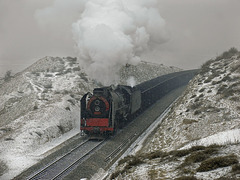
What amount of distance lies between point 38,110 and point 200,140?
665 inches

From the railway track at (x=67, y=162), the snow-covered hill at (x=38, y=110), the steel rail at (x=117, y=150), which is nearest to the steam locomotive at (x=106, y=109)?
the railway track at (x=67, y=162)

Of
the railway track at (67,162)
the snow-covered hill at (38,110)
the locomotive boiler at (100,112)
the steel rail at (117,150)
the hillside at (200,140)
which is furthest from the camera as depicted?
the locomotive boiler at (100,112)

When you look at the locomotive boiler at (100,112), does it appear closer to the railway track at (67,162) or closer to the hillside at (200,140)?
the railway track at (67,162)

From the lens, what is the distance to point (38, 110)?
2747 centimetres

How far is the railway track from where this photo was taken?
14.7 metres

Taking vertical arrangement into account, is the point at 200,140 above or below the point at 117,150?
above

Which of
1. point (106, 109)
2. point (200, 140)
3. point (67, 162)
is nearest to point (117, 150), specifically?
point (106, 109)

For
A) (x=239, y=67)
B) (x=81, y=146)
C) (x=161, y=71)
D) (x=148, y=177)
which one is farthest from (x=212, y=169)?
(x=161, y=71)

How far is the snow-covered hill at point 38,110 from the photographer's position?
19.2 m

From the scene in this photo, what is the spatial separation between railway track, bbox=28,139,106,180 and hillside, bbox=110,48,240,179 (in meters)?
3.08

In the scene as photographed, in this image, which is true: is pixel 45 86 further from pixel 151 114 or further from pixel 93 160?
pixel 93 160

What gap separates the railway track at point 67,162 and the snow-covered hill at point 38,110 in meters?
1.72

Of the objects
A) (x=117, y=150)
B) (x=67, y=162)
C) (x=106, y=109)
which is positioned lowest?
(x=67, y=162)

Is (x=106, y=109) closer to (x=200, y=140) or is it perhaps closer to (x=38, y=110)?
(x=200, y=140)
